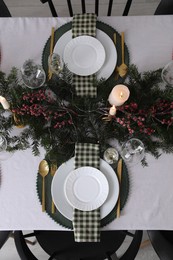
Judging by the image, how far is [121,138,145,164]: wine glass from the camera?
0.93 meters

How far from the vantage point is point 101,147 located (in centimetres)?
97

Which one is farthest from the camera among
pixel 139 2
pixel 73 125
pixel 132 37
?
pixel 139 2

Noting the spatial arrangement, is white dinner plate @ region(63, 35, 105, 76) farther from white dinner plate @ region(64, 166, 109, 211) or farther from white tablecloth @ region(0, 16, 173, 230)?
white dinner plate @ region(64, 166, 109, 211)

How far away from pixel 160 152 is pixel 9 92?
22.8 inches

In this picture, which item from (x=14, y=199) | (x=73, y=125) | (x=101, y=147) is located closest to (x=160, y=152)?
(x=101, y=147)

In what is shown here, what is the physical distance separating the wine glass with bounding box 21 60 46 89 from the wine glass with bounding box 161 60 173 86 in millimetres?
438

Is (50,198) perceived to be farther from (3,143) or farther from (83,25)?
(83,25)

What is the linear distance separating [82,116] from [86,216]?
345 mm

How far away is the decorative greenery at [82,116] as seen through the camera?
903 millimetres

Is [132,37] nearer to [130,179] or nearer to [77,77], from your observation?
[77,77]

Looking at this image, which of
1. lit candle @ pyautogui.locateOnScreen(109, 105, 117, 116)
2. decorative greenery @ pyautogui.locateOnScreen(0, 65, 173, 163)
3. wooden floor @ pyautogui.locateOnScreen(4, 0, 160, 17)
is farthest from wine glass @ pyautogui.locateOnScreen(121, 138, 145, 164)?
wooden floor @ pyautogui.locateOnScreen(4, 0, 160, 17)

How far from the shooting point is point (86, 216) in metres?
0.93

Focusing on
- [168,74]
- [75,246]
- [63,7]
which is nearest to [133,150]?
[168,74]

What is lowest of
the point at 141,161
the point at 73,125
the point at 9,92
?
the point at 141,161
